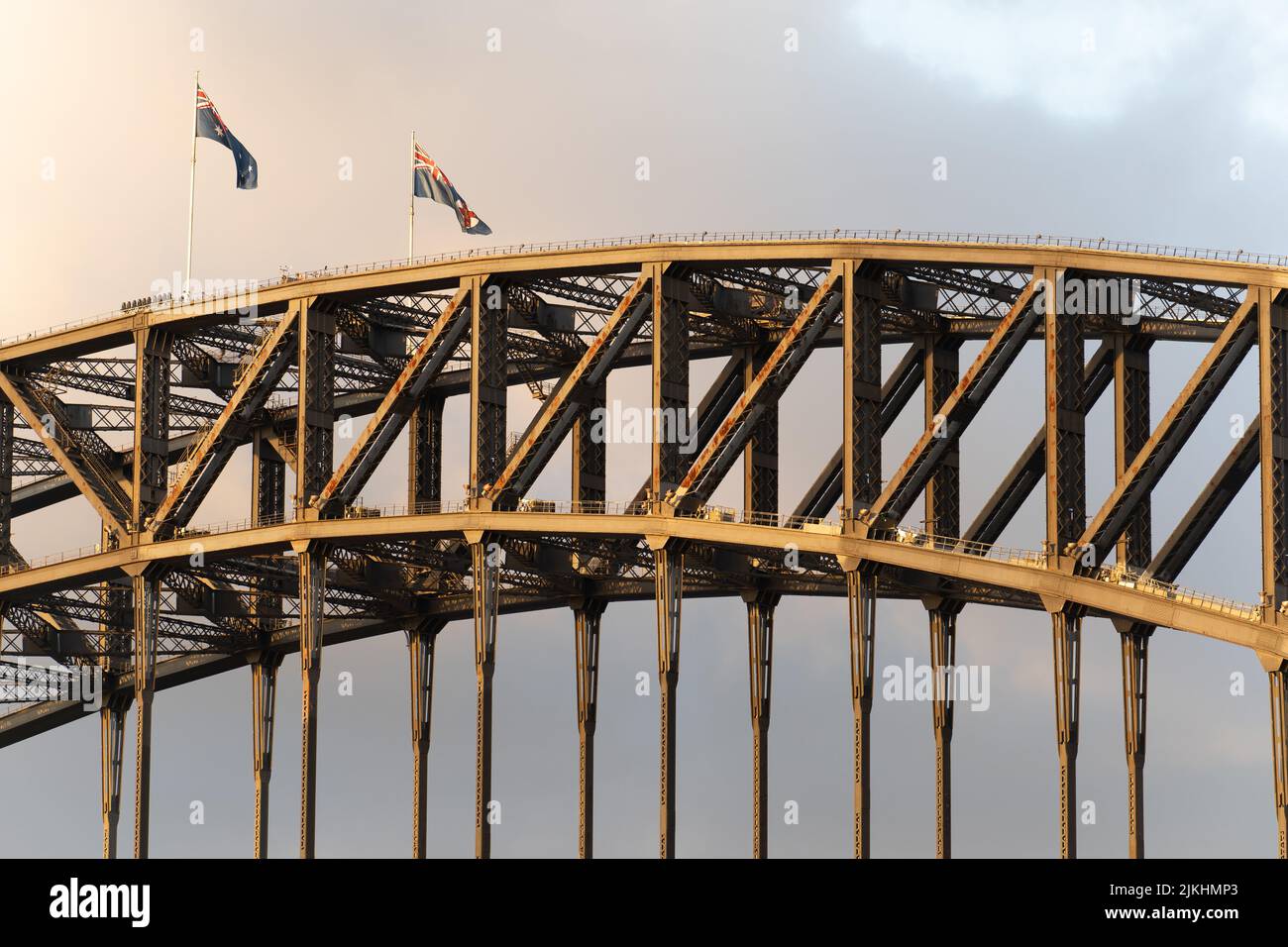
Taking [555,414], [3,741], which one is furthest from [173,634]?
[555,414]

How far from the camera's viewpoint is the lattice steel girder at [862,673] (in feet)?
323

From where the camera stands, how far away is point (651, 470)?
351ft

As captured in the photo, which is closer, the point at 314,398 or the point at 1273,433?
the point at 1273,433

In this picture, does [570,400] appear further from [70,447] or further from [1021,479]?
[70,447]

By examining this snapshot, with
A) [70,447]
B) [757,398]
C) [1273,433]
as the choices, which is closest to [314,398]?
[70,447]

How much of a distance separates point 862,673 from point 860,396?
10878 mm

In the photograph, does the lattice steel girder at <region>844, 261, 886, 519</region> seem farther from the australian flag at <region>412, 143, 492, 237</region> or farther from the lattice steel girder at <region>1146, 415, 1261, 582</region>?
the australian flag at <region>412, 143, 492, 237</region>

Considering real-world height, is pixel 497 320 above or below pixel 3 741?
above

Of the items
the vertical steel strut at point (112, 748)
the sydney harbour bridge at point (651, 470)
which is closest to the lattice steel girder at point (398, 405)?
the sydney harbour bridge at point (651, 470)

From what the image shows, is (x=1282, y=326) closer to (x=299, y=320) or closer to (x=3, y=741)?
(x=299, y=320)

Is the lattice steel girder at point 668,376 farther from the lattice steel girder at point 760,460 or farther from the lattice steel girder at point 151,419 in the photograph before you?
the lattice steel girder at point 151,419

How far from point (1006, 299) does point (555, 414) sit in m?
18.9

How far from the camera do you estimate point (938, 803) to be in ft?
335

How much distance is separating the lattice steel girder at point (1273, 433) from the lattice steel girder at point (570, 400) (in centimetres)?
2595
